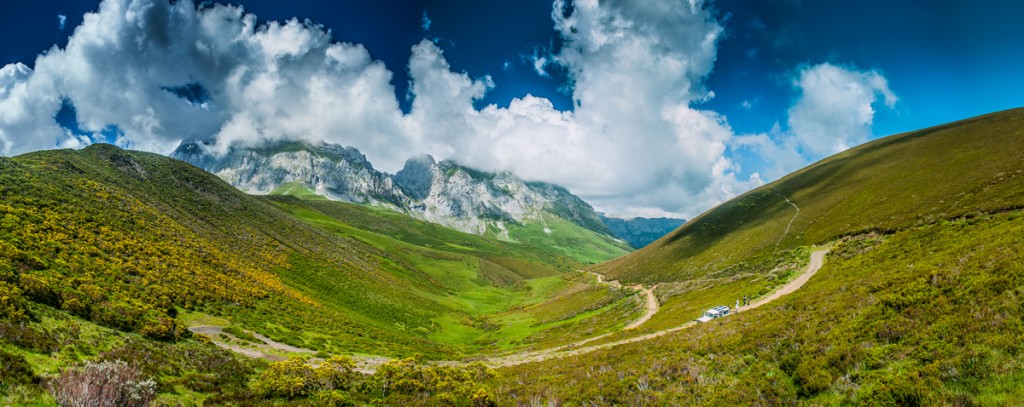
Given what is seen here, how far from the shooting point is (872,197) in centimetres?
6538

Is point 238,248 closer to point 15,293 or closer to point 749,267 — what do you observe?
point 15,293

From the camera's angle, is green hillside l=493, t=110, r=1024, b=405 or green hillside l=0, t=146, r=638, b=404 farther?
green hillside l=0, t=146, r=638, b=404

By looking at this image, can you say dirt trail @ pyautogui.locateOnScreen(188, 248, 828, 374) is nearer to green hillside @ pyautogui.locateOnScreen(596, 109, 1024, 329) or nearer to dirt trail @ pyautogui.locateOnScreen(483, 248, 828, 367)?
dirt trail @ pyautogui.locateOnScreen(483, 248, 828, 367)

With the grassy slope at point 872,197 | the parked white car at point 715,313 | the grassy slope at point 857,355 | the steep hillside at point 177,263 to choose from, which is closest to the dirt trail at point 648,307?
the grassy slope at point 872,197

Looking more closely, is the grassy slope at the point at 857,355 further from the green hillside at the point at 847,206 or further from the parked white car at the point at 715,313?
the green hillside at the point at 847,206

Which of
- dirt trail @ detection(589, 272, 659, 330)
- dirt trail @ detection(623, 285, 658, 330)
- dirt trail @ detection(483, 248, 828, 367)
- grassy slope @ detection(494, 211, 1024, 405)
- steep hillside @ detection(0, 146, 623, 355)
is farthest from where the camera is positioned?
dirt trail @ detection(623, 285, 658, 330)

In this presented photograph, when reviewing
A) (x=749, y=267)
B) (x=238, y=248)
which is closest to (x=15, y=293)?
(x=238, y=248)

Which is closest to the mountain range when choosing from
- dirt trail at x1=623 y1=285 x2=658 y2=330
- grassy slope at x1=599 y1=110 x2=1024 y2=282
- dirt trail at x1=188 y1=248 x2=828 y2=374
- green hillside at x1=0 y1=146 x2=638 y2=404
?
green hillside at x1=0 y1=146 x2=638 y2=404

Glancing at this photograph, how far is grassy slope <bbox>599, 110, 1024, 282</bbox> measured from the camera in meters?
47.9

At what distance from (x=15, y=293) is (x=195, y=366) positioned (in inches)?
367

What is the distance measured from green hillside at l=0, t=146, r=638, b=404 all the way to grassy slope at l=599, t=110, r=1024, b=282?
85.8 ft

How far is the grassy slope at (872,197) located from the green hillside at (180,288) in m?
26.2

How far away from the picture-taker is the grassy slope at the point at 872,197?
47906mm

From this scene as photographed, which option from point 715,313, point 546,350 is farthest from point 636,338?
point 546,350
